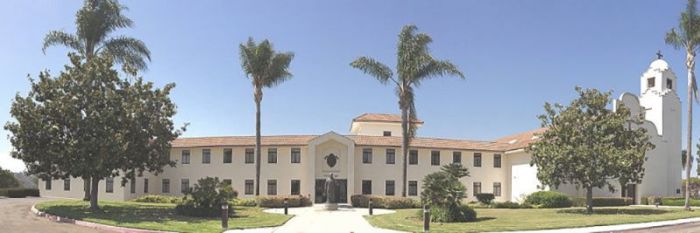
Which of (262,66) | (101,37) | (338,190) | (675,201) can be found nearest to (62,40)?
(101,37)

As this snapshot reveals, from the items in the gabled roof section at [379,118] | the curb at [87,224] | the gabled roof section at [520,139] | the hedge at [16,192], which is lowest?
the hedge at [16,192]

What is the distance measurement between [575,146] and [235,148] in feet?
84.2

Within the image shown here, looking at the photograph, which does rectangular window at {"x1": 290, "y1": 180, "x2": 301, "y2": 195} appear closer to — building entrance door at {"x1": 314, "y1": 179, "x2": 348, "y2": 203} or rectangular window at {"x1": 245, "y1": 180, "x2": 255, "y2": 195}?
building entrance door at {"x1": 314, "y1": 179, "x2": 348, "y2": 203}

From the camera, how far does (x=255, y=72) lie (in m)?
40.1

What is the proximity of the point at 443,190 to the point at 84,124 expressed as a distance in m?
17.0

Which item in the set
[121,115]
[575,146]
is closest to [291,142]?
[121,115]

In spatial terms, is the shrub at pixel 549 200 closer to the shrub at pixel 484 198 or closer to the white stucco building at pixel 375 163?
the shrub at pixel 484 198

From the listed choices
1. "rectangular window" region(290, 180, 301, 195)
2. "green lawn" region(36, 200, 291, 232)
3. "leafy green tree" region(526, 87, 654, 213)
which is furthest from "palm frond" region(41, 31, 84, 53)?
"leafy green tree" region(526, 87, 654, 213)

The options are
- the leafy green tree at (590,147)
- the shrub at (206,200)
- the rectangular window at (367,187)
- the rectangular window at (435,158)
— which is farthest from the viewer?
the rectangular window at (435,158)

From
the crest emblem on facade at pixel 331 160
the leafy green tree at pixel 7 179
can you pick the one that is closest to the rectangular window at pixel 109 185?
the leafy green tree at pixel 7 179

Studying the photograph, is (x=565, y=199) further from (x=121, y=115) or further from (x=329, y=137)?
(x=121, y=115)

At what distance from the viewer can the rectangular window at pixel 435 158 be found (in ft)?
153

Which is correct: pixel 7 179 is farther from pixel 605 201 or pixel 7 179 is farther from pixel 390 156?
pixel 605 201

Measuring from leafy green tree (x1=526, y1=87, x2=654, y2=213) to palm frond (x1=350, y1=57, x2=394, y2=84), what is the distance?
1070cm
